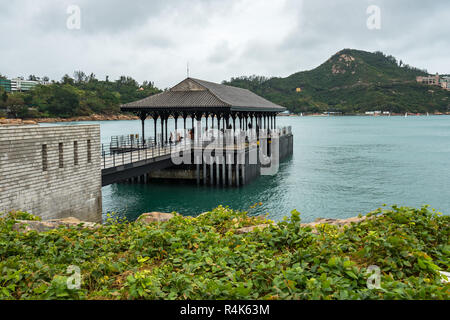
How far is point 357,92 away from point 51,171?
604ft

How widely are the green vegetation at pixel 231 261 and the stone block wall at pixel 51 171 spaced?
413 cm

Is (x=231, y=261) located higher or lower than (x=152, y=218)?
higher

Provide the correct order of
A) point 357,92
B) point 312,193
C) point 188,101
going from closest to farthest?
point 312,193 → point 188,101 → point 357,92

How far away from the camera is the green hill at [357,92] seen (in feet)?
560

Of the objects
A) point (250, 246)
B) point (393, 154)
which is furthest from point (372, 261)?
point (393, 154)

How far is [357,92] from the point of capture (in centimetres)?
18075

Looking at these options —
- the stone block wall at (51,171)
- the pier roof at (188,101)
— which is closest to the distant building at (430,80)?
the pier roof at (188,101)

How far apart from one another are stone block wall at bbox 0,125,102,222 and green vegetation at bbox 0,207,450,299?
413 centimetres

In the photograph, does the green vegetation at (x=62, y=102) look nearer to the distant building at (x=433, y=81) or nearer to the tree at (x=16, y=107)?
the tree at (x=16, y=107)

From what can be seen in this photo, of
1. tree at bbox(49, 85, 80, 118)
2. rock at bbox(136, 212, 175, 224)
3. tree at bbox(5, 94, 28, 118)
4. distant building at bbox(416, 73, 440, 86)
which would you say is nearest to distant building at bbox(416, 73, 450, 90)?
distant building at bbox(416, 73, 440, 86)

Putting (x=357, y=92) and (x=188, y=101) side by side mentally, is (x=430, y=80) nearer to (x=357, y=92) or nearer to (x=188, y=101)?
Answer: (x=357, y=92)

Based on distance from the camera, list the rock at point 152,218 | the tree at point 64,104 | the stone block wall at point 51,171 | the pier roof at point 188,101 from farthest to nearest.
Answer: the tree at point 64,104
the pier roof at point 188,101
the stone block wall at point 51,171
the rock at point 152,218

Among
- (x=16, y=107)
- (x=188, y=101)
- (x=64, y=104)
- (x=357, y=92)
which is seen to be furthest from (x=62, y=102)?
(x=357, y=92)

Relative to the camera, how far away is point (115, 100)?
11250 centimetres
